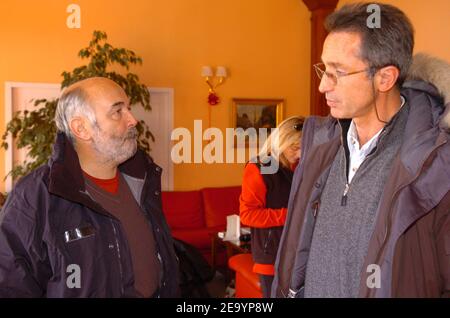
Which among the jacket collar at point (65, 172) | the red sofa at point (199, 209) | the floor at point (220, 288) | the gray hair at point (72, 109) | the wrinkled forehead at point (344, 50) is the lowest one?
the floor at point (220, 288)

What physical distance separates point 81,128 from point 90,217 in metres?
0.41

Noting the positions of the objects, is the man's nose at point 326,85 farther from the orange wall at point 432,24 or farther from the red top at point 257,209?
the orange wall at point 432,24

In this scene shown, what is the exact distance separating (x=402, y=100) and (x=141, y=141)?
437 cm

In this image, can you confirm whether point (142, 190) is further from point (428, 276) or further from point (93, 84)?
point (428, 276)

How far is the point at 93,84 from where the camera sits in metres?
1.98

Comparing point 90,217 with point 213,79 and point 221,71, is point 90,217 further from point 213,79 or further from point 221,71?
point 213,79

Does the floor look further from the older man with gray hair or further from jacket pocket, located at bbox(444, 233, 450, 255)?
jacket pocket, located at bbox(444, 233, 450, 255)

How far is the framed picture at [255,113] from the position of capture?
22.7 feet

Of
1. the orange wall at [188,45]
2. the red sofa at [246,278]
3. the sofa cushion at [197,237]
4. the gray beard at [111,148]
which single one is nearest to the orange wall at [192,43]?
the orange wall at [188,45]

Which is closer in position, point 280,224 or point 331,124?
point 331,124

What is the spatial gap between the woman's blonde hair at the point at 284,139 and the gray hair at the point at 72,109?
1.27 m

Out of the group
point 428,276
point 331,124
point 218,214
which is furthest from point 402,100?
point 218,214

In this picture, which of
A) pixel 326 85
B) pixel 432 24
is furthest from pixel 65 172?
pixel 432 24

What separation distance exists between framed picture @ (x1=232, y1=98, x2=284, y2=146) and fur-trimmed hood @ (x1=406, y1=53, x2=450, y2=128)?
5.35m
